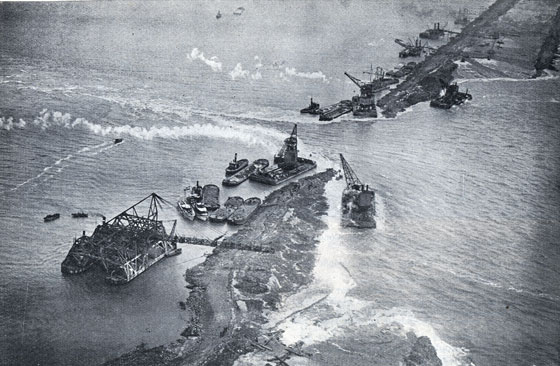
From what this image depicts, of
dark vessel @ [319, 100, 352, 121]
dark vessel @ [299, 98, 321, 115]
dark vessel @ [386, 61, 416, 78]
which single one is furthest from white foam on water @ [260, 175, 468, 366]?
dark vessel @ [386, 61, 416, 78]

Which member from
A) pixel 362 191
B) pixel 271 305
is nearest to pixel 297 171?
pixel 362 191

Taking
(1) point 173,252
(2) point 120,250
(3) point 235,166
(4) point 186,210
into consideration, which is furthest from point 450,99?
(2) point 120,250

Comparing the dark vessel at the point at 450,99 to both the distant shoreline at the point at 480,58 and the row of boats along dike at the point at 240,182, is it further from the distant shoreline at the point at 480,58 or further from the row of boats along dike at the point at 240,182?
the row of boats along dike at the point at 240,182

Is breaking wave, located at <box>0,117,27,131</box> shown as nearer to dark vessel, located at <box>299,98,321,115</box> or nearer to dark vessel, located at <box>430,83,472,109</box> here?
dark vessel, located at <box>299,98,321,115</box>

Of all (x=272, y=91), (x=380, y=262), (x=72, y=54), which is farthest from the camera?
(x=72, y=54)

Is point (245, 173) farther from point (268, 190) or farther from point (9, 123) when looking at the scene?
point (9, 123)

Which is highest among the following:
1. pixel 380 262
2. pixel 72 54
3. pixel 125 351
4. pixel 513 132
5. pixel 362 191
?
pixel 72 54

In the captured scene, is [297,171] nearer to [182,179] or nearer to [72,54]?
[182,179]
